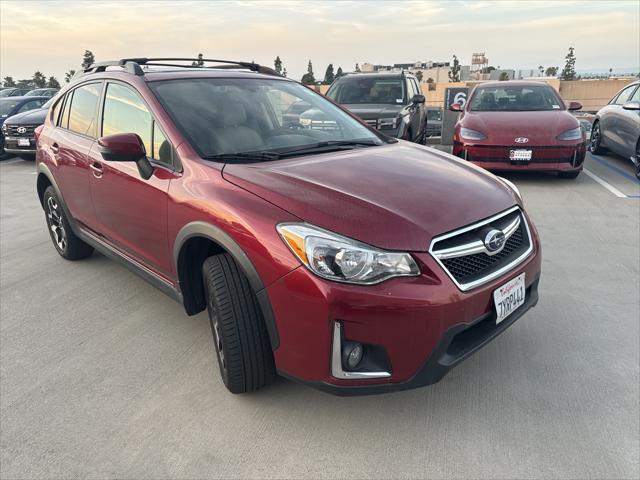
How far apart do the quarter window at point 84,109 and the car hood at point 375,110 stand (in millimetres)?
4366

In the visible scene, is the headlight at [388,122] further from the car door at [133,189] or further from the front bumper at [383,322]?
the front bumper at [383,322]

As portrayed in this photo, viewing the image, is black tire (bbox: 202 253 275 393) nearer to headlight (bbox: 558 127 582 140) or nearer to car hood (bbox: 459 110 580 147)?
car hood (bbox: 459 110 580 147)

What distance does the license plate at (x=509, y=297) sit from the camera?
2.34m

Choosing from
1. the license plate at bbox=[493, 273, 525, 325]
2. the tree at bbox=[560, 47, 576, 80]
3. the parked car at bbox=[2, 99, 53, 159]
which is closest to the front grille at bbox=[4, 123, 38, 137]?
the parked car at bbox=[2, 99, 53, 159]

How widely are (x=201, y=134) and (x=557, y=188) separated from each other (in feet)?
18.8

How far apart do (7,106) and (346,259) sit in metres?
13.8

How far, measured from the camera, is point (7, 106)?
42.0 ft

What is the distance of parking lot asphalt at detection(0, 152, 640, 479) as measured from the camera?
7.19 ft

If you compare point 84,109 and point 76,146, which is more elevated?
point 84,109

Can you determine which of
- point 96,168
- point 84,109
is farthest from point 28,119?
point 96,168

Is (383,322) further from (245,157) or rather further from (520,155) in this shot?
(520,155)

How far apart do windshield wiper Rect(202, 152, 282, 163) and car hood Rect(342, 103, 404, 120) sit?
5.01 metres

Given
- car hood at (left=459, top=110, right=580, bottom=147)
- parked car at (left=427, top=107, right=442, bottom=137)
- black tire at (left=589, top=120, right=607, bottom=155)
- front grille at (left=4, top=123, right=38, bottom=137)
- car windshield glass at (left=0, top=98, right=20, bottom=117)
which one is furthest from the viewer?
parked car at (left=427, top=107, right=442, bottom=137)

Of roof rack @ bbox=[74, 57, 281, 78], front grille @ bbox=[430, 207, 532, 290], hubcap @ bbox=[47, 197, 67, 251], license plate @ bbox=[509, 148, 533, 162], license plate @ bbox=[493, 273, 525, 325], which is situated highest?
roof rack @ bbox=[74, 57, 281, 78]
